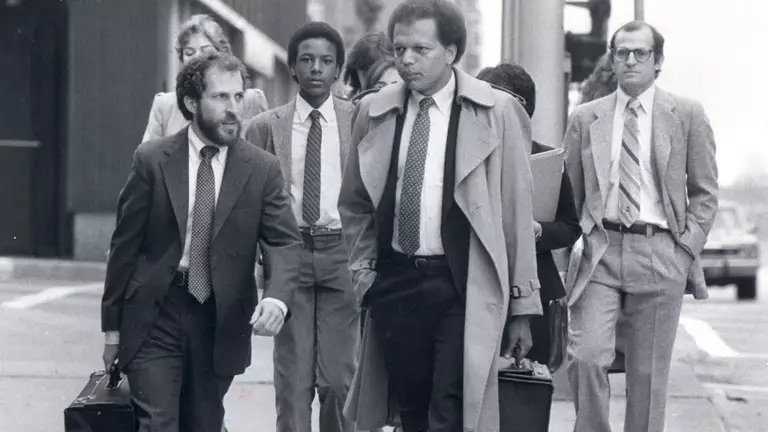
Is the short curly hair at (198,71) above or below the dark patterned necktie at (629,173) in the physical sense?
→ above

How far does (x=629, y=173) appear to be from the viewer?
6.84 metres

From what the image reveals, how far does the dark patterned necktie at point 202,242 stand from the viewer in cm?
539

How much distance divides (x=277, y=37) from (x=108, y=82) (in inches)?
489

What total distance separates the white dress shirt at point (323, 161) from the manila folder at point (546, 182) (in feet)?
3.47

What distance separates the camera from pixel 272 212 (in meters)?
5.59

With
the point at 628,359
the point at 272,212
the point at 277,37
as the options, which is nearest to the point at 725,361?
the point at 628,359

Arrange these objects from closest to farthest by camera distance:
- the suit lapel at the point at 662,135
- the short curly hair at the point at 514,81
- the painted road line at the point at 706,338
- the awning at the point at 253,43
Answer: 1. the short curly hair at the point at 514,81
2. the suit lapel at the point at 662,135
3. the painted road line at the point at 706,338
4. the awning at the point at 253,43

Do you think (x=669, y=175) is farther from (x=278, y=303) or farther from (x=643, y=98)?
(x=278, y=303)

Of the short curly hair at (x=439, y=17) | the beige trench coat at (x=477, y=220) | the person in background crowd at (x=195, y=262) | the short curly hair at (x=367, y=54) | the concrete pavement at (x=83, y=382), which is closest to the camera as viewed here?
the beige trench coat at (x=477, y=220)

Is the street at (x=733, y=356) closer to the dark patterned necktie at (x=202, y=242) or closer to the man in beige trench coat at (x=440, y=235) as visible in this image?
the man in beige trench coat at (x=440, y=235)

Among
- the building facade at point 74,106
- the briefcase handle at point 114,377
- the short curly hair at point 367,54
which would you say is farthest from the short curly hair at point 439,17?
the building facade at point 74,106

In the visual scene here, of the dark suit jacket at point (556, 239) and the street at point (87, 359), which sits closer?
the dark suit jacket at point (556, 239)

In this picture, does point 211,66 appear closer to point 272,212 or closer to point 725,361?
point 272,212

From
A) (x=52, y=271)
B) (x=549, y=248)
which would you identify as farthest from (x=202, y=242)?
(x=52, y=271)
